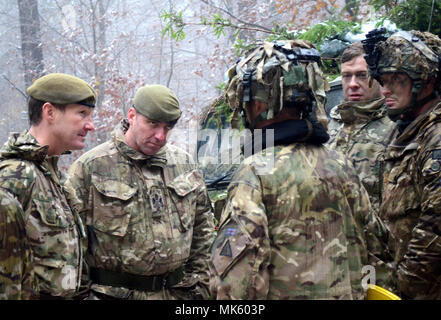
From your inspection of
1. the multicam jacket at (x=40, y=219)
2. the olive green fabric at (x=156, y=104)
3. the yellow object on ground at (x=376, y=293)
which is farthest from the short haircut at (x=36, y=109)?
the yellow object on ground at (x=376, y=293)

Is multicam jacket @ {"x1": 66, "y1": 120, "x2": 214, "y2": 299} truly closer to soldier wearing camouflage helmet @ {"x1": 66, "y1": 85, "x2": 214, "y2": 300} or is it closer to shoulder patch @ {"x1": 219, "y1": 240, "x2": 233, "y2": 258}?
soldier wearing camouflage helmet @ {"x1": 66, "y1": 85, "x2": 214, "y2": 300}

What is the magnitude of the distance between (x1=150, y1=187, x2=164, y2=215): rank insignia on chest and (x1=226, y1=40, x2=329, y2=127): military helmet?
4.57 ft

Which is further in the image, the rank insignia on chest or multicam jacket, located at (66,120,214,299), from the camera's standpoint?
the rank insignia on chest

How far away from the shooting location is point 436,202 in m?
3.40

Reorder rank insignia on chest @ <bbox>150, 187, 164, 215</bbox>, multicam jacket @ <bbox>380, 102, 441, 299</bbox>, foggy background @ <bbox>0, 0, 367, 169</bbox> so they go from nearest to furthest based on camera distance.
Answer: multicam jacket @ <bbox>380, 102, 441, 299</bbox> → rank insignia on chest @ <bbox>150, 187, 164, 215</bbox> → foggy background @ <bbox>0, 0, 367, 169</bbox>

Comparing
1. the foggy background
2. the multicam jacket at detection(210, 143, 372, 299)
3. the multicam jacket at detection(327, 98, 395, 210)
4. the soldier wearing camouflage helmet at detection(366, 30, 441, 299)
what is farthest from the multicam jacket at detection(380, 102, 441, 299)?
the foggy background

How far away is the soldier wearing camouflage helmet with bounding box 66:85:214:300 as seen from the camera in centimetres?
377

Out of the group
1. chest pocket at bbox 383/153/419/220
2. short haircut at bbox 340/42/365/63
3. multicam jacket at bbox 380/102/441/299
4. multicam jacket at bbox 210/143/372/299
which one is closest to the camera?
multicam jacket at bbox 210/143/372/299

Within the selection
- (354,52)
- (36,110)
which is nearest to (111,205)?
(36,110)

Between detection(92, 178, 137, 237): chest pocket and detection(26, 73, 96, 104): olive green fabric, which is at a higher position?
detection(26, 73, 96, 104): olive green fabric

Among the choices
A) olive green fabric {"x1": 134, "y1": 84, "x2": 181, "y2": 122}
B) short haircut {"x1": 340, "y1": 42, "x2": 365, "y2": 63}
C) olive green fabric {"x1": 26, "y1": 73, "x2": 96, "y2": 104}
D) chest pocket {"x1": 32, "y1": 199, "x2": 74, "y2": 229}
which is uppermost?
short haircut {"x1": 340, "y1": 42, "x2": 365, "y2": 63}

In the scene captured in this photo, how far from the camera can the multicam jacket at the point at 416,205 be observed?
345 cm

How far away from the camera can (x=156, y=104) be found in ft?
13.2

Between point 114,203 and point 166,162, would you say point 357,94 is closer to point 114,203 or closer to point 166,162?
point 166,162
